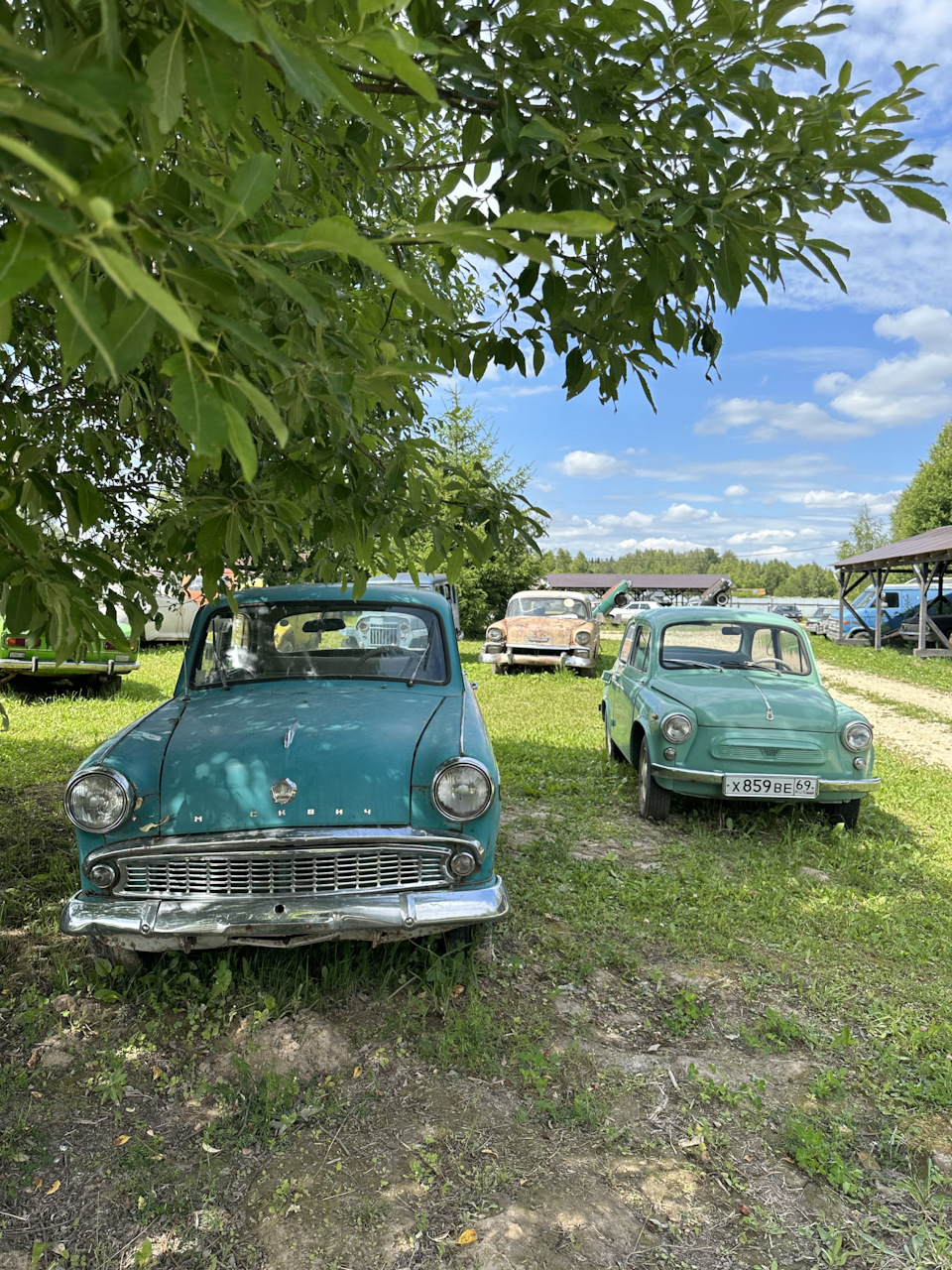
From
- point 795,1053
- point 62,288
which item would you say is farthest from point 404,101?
point 795,1053

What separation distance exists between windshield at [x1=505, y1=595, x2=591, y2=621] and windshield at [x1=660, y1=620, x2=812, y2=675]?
8.57m

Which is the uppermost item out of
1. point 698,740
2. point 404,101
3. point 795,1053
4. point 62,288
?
point 404,101

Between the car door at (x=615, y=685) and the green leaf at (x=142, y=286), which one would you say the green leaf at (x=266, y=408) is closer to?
the green leaf at (x=142, y=286)

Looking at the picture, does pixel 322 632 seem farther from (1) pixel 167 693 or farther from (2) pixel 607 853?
(1) pixel 167 693

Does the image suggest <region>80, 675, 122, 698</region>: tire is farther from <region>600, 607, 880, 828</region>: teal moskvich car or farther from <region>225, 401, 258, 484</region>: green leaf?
<region>225, 401, 258, 484</region>: green leaf

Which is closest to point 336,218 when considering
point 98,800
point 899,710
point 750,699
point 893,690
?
point 98,800

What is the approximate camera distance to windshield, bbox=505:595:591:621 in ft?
50.3

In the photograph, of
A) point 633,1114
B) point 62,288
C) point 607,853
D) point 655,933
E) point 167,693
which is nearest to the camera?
point 62,288

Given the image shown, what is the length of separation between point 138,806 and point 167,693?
373 inches

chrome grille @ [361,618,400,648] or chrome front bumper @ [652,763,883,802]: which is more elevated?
chrome grille @ [361,618,400,648]

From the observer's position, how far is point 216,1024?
3.03 meters

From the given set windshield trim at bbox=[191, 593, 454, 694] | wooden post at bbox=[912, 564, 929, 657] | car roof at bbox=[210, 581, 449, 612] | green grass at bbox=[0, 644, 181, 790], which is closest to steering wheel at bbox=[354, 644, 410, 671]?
windshield trim at bbox=[191, 593, 454, 694]

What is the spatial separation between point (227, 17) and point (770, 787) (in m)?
5.26

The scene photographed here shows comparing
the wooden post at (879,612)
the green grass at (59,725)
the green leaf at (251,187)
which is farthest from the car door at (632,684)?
the wooden post at (879,612)
